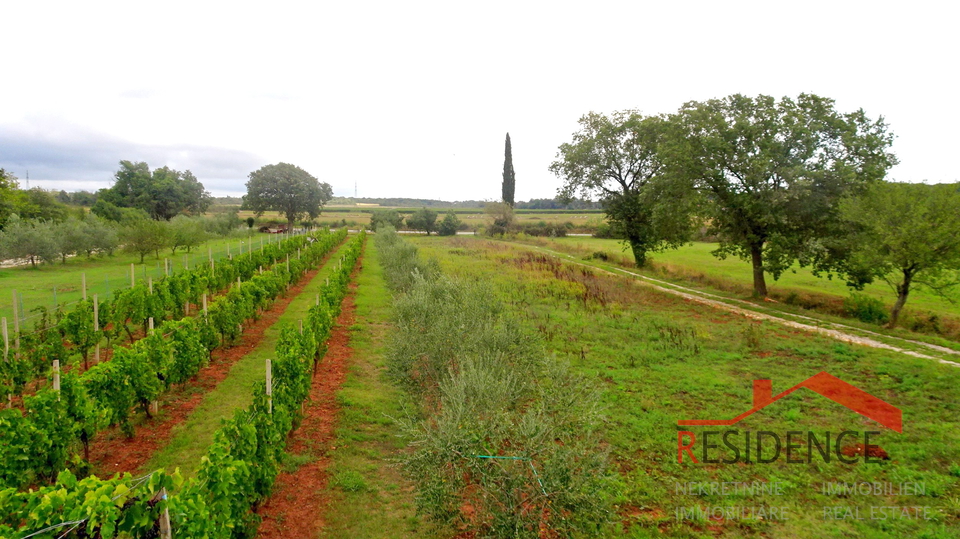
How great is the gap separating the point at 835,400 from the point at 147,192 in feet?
214

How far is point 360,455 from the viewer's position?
768 cm

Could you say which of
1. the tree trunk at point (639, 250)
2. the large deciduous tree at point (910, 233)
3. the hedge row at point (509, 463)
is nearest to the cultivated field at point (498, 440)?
the hedge row at point (509, 463)

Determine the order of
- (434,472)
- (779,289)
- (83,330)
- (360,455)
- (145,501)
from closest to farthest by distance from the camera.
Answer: (145,501)
(434,472)
(360,455)
(83,330)
(779,289)

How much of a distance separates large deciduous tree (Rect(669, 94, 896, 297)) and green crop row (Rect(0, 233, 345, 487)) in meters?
19.6

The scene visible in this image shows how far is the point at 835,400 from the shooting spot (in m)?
9.61

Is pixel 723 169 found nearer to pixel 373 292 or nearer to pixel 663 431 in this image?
pixel 663 431

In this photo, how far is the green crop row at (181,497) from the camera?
3619 millimetres

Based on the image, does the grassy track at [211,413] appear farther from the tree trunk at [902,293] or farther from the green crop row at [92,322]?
the tree trunk at [902,293]

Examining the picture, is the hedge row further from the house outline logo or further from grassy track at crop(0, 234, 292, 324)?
grassy track at crop(0, 234, 292, 324)

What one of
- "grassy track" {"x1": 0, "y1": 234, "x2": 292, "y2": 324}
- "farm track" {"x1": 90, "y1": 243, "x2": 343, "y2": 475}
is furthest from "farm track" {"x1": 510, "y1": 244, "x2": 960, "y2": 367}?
"grassy track" {"x1": 0, "y1": 234, "x2": 292, "y2": 324}

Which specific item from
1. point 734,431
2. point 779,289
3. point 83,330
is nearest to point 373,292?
point 83,330

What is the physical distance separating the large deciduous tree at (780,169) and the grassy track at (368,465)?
1607cm

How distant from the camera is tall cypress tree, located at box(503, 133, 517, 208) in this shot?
2835 inches

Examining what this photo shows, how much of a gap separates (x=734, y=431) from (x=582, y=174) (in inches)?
1016
